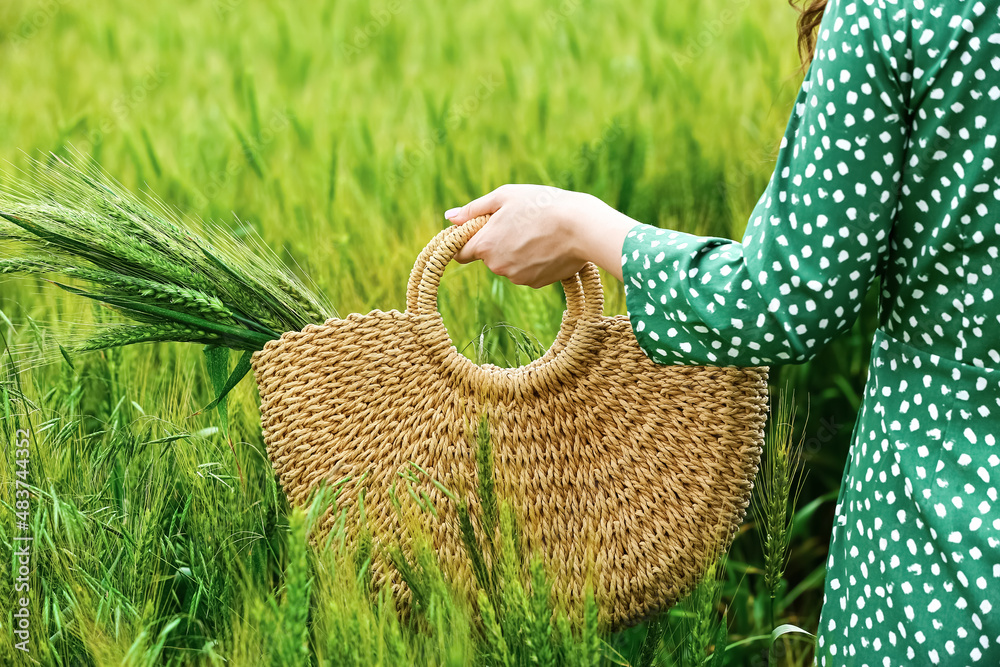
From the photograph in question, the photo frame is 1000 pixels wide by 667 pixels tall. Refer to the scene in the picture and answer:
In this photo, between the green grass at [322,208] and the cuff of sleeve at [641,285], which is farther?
the green grass at [322,208]

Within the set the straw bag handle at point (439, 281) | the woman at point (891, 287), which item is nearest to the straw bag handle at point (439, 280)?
the straw bag handle at point (439, 281)

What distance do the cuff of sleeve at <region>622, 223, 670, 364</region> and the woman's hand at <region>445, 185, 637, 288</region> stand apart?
0.05ft

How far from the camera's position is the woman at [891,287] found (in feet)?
2.04

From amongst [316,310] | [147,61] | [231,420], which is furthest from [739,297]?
[147,61]

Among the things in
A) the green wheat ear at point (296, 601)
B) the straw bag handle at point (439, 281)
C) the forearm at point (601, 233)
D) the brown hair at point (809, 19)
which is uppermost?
the brown hair at point (809, 19)

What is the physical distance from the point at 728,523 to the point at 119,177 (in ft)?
4.81

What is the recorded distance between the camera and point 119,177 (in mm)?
1843

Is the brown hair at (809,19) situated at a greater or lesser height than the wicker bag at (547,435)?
greater

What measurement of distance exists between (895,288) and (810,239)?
0.12 m

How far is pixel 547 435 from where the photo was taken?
910 mm

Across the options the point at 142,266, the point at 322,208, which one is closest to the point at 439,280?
the point at 142,266

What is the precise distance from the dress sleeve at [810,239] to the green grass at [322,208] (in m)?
0.27

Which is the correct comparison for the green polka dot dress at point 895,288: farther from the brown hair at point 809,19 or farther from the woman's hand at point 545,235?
the brown hair at point 809,19

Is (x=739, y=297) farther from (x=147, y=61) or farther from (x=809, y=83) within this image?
(x=147, y=61)
